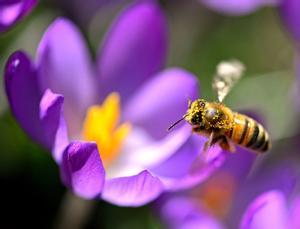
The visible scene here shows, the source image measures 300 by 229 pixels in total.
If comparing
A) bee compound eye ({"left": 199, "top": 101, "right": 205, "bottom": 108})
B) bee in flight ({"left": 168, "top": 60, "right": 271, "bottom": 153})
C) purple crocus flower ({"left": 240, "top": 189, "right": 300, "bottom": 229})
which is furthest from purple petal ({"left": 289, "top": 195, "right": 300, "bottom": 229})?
bee compound eye ({"left": 199, "top": 101, "right": 205, "bottom": 108})

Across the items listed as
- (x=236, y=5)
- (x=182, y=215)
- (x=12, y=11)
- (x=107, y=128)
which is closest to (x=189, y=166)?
(x=182, y=215)

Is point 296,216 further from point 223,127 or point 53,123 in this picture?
point 53,123

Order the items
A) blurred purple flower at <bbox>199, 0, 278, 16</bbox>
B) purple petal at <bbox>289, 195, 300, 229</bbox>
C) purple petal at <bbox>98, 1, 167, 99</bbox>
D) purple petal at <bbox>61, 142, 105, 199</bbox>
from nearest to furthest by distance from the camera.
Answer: purple petal at <bbox>61, 142, 105, 199</bbox>
purple petal at <bbox>289, 195, 300, 229</bbox>
purple petal at <bbox>98, 1, 167, 99</bbox>
blurred purple flower at <bbox>199, 0, 278, 16</bbox>

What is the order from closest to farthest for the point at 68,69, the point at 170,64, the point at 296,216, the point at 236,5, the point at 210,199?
the point at 296,216 < the point at 68,69 < the point at 210,199 < the point at 236,5 < the point at 170,64

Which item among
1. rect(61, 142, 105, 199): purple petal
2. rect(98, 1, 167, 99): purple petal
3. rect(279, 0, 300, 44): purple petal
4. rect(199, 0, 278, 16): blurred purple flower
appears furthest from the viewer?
rect(199, 0, 278, 16): blurred purple flower

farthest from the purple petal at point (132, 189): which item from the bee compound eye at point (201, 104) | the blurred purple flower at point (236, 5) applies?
the blurred purple flower at point (236, 5)

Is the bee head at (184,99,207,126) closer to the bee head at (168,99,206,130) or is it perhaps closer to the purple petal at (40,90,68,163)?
the bee head at (168,99,206,130)
